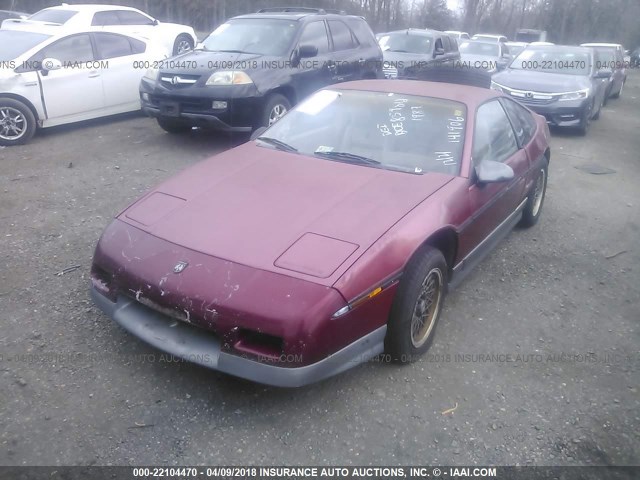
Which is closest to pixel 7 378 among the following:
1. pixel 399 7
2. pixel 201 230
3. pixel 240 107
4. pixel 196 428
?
pixel 196 428

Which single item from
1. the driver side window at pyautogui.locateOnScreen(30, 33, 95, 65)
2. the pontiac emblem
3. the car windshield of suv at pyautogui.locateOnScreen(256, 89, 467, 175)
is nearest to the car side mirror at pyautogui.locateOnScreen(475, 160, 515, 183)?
the car windshield of suv at pyautogui.locateOnScreen(256, 89, 467, 175)

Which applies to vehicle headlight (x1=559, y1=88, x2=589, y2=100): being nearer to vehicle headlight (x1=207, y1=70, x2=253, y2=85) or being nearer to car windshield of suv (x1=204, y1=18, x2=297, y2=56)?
car windshield of suv (x1=204, y1=18, x2=297, y2=56)

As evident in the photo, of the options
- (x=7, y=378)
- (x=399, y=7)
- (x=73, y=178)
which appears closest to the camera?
(x=7, y=378)

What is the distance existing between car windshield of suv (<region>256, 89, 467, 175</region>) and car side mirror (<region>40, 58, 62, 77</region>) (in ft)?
15.8

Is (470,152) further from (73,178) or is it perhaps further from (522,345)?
(73,178)

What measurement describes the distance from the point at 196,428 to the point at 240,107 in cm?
500

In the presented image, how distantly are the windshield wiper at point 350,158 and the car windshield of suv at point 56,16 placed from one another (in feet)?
25.1

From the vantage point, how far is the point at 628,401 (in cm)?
302

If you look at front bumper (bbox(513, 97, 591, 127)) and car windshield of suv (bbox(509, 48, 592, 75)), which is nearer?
front bumper (bbox(513, 97, 591, 127))

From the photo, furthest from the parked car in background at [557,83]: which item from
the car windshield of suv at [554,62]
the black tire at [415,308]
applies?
the black tire at [415,308]

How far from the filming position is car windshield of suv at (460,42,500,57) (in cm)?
1762

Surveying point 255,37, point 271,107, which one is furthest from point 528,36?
point 271,107

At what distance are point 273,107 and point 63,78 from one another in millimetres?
3103

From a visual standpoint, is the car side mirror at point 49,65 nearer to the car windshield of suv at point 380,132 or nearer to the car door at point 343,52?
the car door at point 343,52
